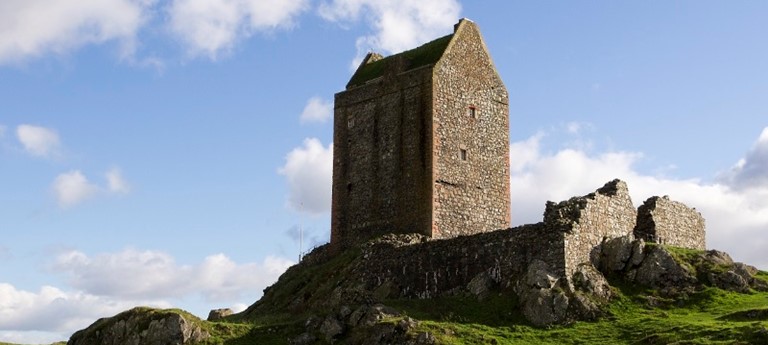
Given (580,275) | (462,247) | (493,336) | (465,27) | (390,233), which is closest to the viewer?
(493,336)

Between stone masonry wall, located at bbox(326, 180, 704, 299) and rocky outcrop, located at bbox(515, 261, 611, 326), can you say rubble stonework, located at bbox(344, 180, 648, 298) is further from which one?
rocky outcrop, located at bbox(515, 261, 611, 326)

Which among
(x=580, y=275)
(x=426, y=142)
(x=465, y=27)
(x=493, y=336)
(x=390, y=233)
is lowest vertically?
(x=493, y=336)

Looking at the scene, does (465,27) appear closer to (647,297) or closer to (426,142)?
(426,142)

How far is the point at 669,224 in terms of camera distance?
49.4 m

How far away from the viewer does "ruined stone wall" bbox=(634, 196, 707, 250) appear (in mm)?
47875

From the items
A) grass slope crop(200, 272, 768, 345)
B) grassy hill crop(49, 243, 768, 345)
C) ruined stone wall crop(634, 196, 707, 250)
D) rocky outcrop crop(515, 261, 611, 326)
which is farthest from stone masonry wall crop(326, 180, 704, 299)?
grass slope crop(200, 272, 768, 345)

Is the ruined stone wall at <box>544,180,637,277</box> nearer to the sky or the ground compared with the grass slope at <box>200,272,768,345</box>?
nearer to the sky

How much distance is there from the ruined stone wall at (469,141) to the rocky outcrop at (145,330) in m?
14.0

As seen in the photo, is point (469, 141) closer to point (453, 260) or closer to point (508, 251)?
point (453, 260)

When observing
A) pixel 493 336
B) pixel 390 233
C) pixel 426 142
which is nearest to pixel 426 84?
pixel 426 142

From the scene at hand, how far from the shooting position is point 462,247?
4462 cm

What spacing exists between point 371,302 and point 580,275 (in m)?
8.38

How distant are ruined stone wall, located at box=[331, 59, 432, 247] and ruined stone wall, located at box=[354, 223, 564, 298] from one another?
13.2 feet

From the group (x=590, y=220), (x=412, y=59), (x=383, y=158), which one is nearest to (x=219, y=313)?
(x=383, y=158)
